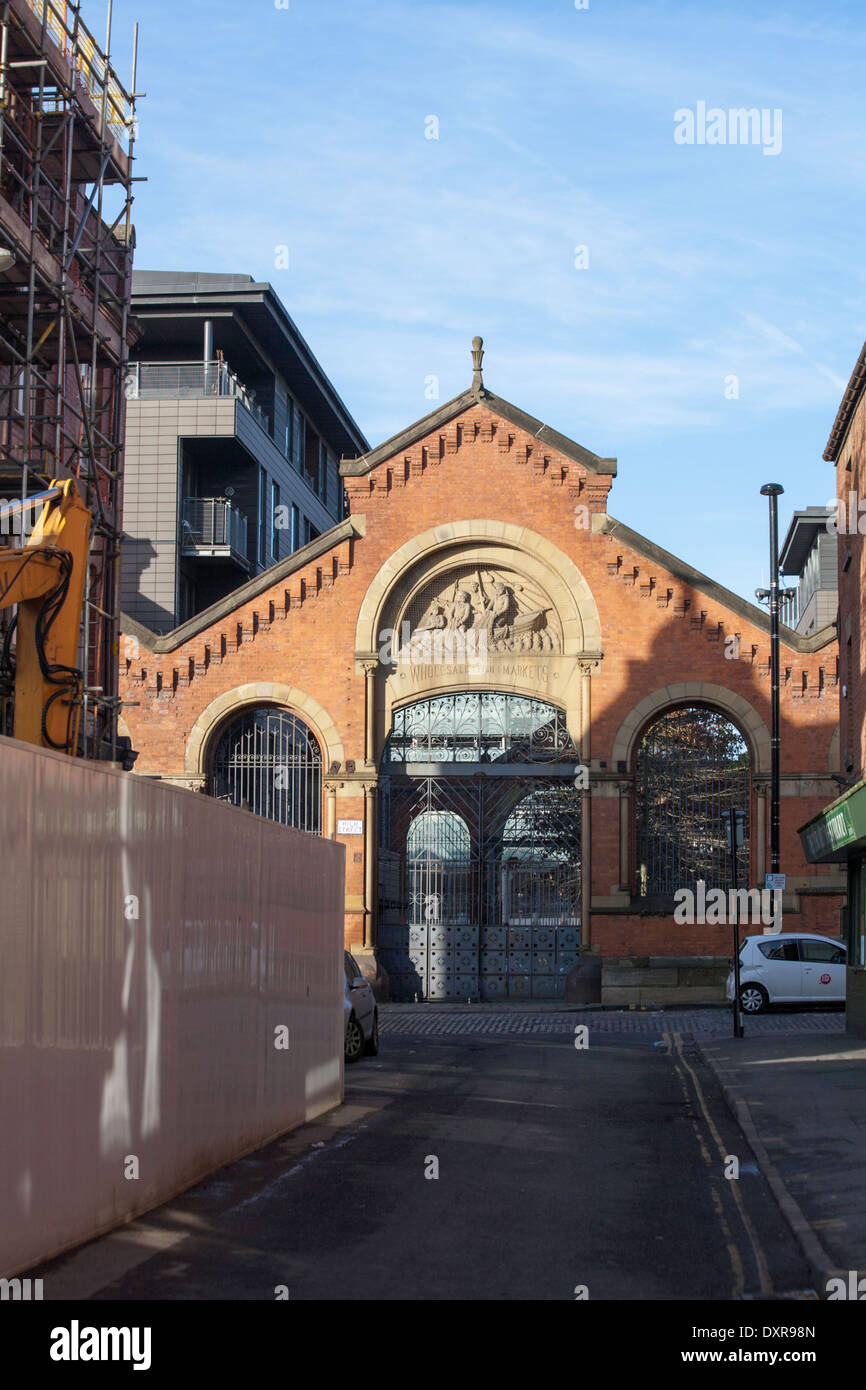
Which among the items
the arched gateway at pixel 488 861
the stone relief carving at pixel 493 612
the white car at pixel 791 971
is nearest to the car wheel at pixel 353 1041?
the white car at pixel 791 971

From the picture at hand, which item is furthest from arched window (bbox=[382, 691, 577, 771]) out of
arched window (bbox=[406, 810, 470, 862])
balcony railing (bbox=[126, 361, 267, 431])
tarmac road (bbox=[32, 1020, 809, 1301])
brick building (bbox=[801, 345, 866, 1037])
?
tarmac road (bbox=[32, 1020, 809, 1301])

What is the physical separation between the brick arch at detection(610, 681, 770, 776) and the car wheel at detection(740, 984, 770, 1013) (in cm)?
541

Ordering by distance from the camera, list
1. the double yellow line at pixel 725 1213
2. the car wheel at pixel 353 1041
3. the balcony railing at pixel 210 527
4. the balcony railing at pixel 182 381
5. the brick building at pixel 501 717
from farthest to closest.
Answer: the balcony railing at pixel 182 381 → the balcony railing at pixel 210 527 → the brick building at pixel 501 717 → the car wheel at pixel 353 1041 → the double yellow line at pixel 725 1213

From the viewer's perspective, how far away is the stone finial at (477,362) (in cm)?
3409

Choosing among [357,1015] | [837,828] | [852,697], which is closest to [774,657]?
[852,697]

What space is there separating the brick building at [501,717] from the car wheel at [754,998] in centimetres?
329

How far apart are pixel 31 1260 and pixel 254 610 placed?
26582 mm

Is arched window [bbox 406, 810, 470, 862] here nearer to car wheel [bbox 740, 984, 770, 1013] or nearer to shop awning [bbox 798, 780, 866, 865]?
car wheel [bbox 740, 984, 770, 1013]

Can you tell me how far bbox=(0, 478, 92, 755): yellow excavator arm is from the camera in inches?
583

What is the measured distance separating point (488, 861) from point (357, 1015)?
1291 cm

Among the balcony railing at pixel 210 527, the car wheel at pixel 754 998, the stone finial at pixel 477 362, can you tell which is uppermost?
the stone finial at pixel 477 362

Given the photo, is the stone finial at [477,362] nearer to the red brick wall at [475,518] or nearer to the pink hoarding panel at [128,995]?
the red brick wall at [475,518]

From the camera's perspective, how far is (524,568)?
3369 cm

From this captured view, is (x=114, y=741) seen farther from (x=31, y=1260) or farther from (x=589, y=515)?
(x=31, y=1260)
